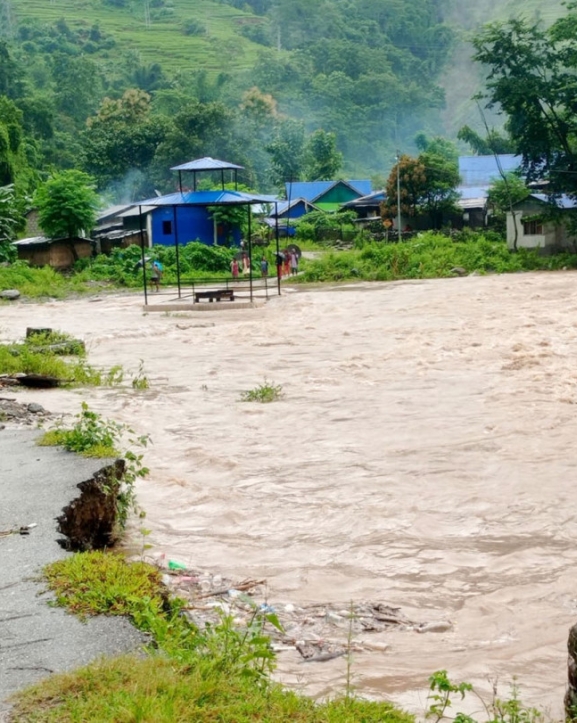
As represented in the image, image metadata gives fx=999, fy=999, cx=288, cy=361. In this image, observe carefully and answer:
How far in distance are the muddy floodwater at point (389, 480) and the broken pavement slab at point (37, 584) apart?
3.66ft

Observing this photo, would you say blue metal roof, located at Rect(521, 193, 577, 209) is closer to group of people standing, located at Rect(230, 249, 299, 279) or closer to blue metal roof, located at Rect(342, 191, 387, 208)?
group of people standing, located at Rect(230, 249, 299, 279)

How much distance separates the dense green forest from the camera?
223ft

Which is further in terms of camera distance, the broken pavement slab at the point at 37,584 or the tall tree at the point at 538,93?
the tall tree at the point at 538,93

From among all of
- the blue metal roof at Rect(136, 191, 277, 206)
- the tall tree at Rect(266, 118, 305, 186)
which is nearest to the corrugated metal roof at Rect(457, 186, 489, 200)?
the tall tree at Rect(266, 118, 305, 186)

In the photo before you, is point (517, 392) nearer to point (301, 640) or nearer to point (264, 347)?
point (264, 347)

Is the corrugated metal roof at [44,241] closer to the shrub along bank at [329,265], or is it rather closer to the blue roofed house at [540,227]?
the shrub along bank at [329,265]

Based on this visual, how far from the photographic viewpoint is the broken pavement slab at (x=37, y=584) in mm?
4891

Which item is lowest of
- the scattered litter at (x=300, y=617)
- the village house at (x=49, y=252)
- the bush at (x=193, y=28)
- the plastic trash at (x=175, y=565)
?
the scattered litter at (x=300, y=617)

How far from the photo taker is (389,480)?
435 inches

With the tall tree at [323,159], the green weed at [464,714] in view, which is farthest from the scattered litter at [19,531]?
the tall tree at [323,159]

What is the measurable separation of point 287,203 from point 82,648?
189 feet

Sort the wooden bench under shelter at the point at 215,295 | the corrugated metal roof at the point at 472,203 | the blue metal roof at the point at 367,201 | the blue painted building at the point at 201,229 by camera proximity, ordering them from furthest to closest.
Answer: the blue metal roof at the point at 367,201, the corrugated metal roof at the point at 472,203, the blue painted building at the point at 201,229, the wooden bench under shelter at the point at 215,295

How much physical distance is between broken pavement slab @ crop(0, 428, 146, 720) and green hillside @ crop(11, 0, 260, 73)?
113528mm

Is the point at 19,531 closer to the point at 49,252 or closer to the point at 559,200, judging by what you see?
the point at 49,252
